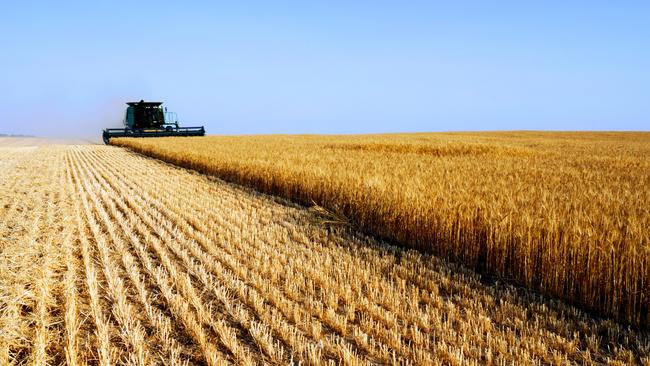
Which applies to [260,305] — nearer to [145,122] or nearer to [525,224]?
[525,224]

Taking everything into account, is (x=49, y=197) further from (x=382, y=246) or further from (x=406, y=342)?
(x=406, y=342)

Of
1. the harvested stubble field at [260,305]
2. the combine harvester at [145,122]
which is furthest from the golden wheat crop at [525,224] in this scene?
the combine harvester at [145,122]

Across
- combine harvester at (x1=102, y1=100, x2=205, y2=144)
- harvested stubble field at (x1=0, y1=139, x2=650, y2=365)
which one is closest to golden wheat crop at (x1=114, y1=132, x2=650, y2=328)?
harvested stubble field at (x1=0, y1=139, x2=650, y2=365)

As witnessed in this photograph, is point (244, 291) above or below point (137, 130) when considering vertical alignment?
below

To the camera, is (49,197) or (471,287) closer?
(471,287)

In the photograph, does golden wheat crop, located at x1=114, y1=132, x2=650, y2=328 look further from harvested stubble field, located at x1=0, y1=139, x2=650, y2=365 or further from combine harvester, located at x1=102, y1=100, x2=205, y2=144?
combine harvester, located at x1=102, y1=100, x2=205, y2=144

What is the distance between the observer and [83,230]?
6688 mm

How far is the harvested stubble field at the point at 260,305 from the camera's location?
333 cm

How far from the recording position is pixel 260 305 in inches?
159

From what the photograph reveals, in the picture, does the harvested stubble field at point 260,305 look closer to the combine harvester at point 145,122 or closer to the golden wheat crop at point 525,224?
the golden wheat crop at point 525,224

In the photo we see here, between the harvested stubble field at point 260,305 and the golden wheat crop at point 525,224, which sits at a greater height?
the golden wheat crop at point 525,224

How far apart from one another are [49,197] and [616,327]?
9.60 m

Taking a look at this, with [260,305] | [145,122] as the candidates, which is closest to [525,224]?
[260,305]

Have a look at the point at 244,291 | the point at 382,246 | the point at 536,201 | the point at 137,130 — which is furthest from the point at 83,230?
the point at 137,130
